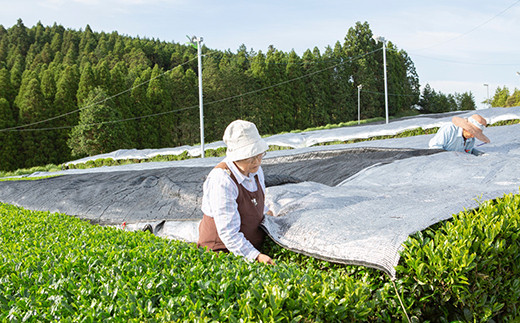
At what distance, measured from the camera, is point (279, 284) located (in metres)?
1.80

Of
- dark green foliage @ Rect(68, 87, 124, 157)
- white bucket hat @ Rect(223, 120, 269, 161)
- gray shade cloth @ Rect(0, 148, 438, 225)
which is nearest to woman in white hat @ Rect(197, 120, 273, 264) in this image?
white bucket hat @ Rect(223, 120, 269, 161)

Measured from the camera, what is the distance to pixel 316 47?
1700 inches

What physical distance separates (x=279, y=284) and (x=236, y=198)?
0.99 m

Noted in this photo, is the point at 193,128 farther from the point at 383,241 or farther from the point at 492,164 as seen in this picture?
the point at 383,241

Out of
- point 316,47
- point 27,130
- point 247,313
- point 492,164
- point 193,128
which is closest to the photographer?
point 247,313

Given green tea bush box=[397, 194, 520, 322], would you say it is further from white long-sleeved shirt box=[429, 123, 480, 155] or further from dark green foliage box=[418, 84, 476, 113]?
dark green foliage box=[418, 84, 476, 113]

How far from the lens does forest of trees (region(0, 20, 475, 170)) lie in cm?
2777

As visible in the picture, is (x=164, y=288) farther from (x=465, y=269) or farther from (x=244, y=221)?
(x=465, y=269)

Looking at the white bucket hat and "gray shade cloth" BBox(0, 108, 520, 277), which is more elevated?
the white bucket hat

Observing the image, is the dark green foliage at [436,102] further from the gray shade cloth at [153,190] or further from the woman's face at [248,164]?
the woman's face at [248,164]

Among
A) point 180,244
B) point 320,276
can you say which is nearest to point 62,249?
point 180,244

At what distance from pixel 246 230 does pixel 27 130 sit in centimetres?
2881

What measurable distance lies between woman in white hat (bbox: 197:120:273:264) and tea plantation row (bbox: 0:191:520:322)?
0.19 meters

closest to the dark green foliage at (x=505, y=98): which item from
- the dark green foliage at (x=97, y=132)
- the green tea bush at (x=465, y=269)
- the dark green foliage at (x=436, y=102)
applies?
the dark green foliage at (x=436, y=102)
